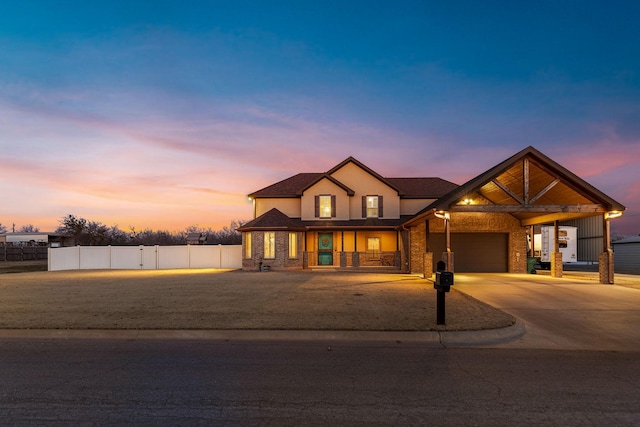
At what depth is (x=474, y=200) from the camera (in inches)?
987

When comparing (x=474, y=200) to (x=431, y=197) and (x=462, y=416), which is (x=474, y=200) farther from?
(x=462, y=416)

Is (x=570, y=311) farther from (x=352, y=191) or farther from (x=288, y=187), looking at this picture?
(x=288, y=187)

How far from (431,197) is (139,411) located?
26972 mm

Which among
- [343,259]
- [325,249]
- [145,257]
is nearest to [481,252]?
[343,259]

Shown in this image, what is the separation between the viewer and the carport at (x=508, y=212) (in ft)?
60.8

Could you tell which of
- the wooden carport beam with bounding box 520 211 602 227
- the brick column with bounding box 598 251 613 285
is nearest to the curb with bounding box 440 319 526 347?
the brick column with bounding box 598 251 613 285

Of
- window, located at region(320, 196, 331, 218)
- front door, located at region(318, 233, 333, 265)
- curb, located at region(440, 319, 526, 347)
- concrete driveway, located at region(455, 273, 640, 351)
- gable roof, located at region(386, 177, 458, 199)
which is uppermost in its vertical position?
gable roof, located at region(386, 177, 458, 199)

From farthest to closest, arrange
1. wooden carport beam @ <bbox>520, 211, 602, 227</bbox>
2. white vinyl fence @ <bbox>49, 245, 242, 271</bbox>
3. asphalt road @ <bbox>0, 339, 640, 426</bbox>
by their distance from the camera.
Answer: white vinyl fence @ <bbox>49, 245, 242, 271</bbox>, wooden carport beam @ <bbox>520, 211, 602, 227</bbox>, asphalt road @ <bbox>0, 339, 640, 426</bbox>

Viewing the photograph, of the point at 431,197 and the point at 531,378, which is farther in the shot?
the point at 431,197

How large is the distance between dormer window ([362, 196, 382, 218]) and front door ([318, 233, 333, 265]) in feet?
9.77

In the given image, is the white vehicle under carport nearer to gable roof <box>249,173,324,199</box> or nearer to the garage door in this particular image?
the garage door

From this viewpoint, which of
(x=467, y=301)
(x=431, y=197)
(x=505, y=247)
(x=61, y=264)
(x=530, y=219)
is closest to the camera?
(x=467, y=301)

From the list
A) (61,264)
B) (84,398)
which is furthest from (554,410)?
(61,264)

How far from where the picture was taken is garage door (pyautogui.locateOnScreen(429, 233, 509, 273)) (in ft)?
85.2
